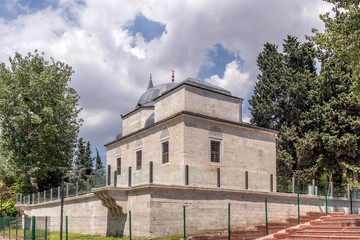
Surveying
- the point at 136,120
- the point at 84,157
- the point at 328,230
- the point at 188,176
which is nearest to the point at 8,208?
the point at 84,157

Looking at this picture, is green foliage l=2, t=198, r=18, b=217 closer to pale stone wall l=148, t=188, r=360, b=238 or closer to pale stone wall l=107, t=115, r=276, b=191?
pale stone wall l=107, t=115, r=276, b=191

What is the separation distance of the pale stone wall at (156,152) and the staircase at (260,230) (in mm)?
3560

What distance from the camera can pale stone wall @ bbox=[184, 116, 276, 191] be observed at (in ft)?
69.7

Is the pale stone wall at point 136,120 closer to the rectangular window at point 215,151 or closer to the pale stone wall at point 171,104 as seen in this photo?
the pale stone wall at point 171,104

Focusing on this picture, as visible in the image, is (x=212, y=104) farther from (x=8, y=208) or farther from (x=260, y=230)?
(x=8, y=208)

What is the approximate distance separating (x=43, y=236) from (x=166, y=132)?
9615mm

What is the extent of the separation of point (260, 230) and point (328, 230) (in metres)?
3.27

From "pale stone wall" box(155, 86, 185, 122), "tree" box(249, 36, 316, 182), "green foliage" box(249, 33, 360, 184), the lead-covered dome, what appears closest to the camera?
"pale stone wall" box(155, 86, 185, 122)

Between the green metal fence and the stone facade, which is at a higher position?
the stone facade

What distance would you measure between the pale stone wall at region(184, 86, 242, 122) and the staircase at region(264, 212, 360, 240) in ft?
28.8

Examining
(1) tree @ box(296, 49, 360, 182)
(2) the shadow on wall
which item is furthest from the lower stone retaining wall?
(1) tree @ box(296, 49, 360, 182)

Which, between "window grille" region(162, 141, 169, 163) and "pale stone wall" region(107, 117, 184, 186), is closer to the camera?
"pale stone wall" region(107, 117, 184, 186)

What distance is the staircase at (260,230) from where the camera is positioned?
57.5ft

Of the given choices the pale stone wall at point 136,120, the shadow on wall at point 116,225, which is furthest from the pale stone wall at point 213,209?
the pale stone wall at point 136,120
